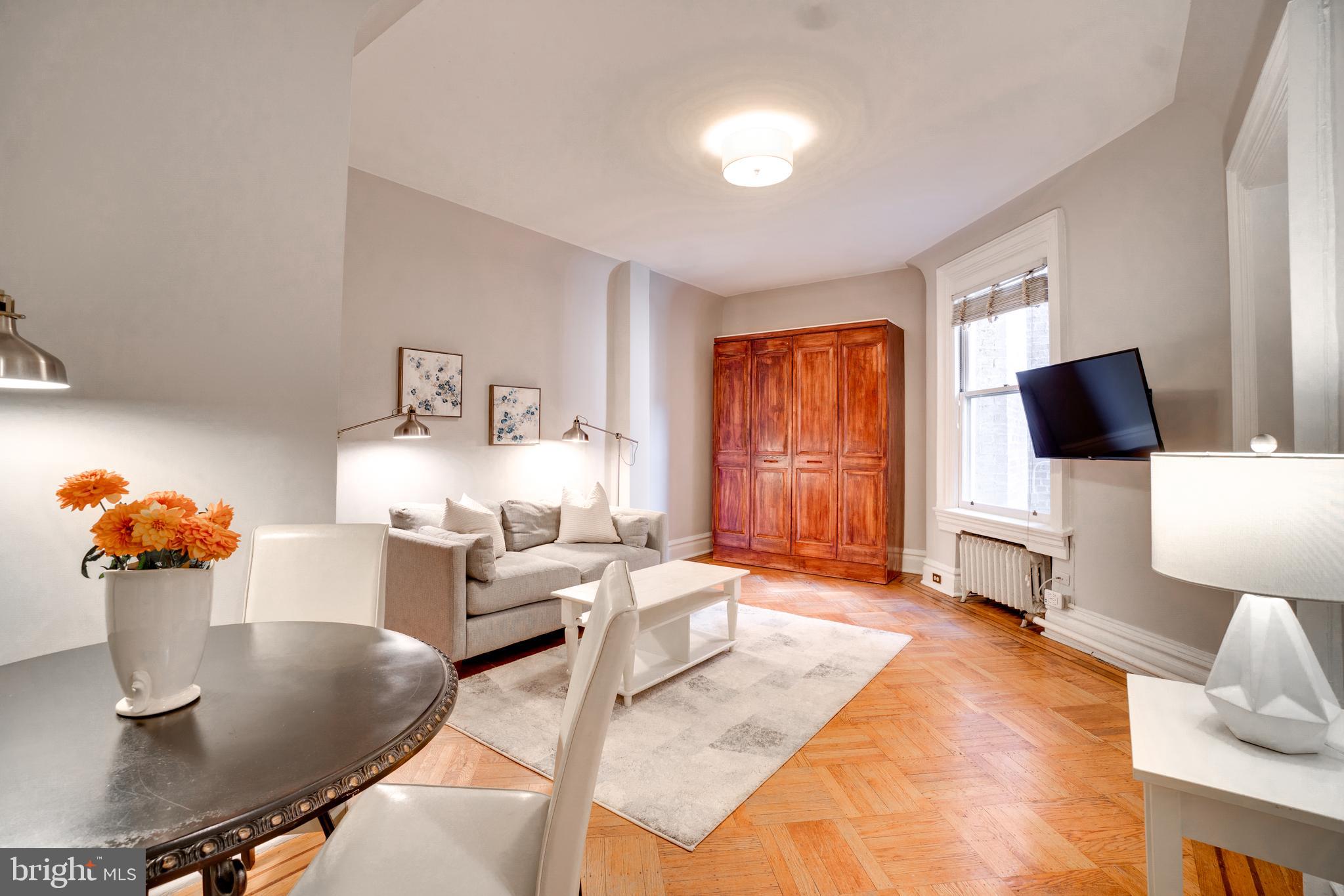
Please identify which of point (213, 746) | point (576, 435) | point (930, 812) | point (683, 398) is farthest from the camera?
point (683, 398)

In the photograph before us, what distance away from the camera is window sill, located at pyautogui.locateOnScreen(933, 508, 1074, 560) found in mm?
3576

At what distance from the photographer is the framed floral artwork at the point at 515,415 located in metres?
4.34

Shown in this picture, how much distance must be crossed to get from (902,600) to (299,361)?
4.27 meters

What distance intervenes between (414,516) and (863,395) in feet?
12.3

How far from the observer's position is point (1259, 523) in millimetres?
1092

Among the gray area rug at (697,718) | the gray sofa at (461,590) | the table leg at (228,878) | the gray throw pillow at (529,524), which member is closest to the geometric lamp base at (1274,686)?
the gray area rug at (697,718)

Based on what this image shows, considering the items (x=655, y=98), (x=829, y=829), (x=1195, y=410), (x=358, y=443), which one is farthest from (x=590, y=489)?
(x=1195, y=410)

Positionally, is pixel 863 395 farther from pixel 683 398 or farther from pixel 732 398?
pixel 683 398

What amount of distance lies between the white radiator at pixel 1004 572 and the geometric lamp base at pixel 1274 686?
2899 mm

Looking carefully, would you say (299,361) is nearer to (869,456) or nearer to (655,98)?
(655,98)

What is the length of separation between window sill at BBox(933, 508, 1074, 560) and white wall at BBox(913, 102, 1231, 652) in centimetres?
9

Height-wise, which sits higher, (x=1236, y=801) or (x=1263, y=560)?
(x=1263, y=560)

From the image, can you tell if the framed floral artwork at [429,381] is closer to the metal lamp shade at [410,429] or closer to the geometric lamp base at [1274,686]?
the metal lamp shade at [410,429]

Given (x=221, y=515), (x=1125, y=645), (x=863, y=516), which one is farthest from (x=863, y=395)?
(x=221, y=515)
